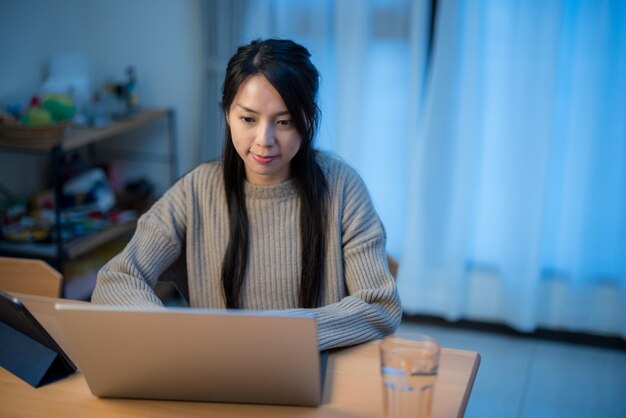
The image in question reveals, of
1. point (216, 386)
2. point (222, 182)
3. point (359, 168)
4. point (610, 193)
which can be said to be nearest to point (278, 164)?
point (222, 182)

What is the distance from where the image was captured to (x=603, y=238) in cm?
277

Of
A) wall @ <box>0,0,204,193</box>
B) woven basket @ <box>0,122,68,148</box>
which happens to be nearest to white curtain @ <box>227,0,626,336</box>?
wall @ <box>0,0,204,193</box>

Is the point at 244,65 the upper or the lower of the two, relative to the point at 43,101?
upper

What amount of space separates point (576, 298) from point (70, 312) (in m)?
2.17

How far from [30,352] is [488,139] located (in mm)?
1923

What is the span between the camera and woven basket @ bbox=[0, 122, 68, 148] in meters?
2.49

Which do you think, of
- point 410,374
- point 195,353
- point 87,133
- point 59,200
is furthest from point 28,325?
point 87,133

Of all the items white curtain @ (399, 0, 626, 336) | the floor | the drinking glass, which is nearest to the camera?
the drinking glass

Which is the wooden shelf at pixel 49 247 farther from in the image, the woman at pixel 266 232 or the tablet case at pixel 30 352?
the tablet case at pixel 30 352

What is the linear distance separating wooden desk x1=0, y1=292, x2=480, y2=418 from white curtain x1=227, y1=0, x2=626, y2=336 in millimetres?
1579

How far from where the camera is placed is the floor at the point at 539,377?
2.43 metres

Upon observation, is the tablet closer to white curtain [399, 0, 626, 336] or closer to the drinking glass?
the drinking glass

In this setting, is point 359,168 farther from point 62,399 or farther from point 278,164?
point 62,399

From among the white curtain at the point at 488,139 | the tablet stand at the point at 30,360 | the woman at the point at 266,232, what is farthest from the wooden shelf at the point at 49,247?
the tablet stand at the point at 30,360
